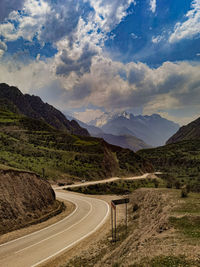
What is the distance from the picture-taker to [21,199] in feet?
85.0

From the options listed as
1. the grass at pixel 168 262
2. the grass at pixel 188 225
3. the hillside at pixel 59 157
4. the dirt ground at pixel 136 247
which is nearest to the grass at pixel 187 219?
the grass at pixel 188 225

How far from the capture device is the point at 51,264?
15.5 meters

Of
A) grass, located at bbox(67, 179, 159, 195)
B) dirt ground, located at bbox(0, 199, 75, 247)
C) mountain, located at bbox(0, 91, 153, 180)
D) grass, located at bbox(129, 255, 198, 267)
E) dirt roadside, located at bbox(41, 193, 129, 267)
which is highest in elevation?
mountain, located at bbox(0, 91, 153, 180)

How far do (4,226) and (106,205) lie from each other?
1839 centimetres

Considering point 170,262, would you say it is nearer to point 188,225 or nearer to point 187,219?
point 188,225

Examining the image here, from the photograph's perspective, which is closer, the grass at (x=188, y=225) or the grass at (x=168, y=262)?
the grass at (x=168, y=262)

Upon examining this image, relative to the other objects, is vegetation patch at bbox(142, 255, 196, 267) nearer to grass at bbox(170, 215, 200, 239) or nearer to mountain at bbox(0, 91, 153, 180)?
grass at bbox(170, 215, 200, 239)

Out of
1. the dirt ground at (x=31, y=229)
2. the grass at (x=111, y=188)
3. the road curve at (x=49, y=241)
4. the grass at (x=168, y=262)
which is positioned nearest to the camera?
the grass at (x=168, y=262)

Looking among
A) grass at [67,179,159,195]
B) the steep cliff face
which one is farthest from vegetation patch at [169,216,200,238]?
grass at [67,179,159,195]

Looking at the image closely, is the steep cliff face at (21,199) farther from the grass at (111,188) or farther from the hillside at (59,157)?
the hillside at (59,157)

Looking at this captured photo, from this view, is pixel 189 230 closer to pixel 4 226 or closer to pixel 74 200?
pixel 4 226

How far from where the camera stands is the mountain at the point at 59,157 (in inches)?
2507

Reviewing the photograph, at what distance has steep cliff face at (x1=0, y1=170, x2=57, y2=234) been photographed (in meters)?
22.7

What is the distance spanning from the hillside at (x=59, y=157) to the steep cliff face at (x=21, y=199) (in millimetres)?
27254
